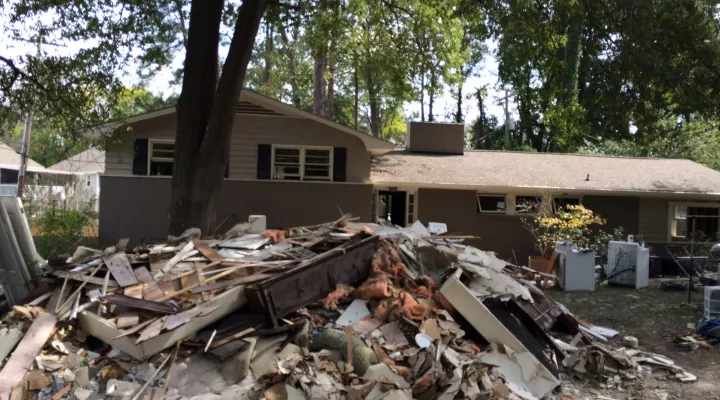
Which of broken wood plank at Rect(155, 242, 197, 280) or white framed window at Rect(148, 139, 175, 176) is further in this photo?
white framed window at Rect(148, 139, 175, 176)

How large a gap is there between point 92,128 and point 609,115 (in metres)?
12.8

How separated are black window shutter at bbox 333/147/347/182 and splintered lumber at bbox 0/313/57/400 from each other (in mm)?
11026

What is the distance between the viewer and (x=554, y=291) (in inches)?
515

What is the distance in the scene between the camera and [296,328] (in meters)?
5.89

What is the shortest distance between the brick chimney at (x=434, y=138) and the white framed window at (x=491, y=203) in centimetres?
363

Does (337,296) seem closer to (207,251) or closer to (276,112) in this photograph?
(207,251)

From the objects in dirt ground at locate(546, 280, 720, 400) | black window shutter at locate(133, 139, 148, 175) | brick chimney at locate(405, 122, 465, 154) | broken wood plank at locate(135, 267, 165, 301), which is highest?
brick chimney at locate(405, 122, 465, 154)

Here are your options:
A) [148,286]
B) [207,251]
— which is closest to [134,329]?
[148,286]

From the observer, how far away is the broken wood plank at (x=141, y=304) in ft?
18.8

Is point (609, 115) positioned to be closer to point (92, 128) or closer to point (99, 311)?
point (92, 128)

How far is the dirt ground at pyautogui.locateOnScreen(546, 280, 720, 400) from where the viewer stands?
6582 mm

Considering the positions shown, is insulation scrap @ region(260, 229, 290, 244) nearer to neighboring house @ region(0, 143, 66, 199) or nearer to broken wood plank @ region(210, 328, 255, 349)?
broken wood plank @ region(210, 328, 255, 349)

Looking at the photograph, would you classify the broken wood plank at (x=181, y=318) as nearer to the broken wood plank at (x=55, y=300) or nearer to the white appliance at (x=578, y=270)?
the broken wood plank at (x=55, y=300)

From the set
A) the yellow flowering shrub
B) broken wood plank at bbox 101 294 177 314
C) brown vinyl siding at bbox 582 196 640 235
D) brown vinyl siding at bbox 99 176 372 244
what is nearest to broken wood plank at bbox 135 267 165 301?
broken wood plank at bbox 101 294 177 314
